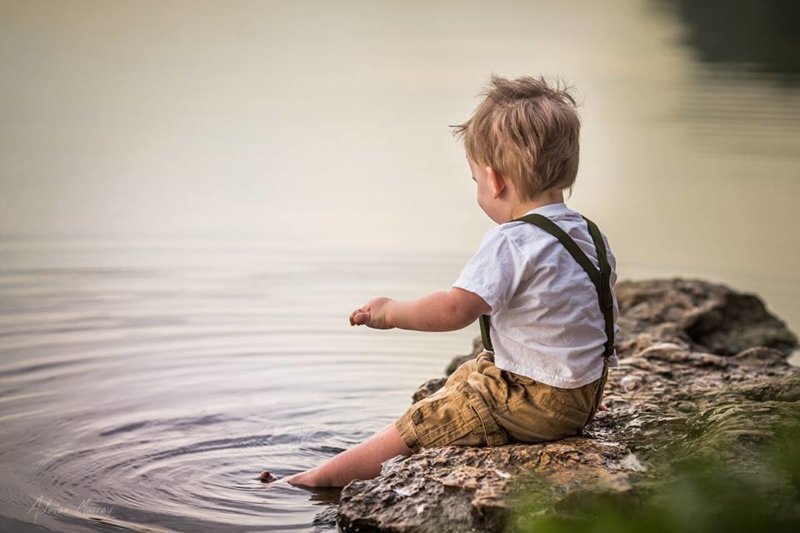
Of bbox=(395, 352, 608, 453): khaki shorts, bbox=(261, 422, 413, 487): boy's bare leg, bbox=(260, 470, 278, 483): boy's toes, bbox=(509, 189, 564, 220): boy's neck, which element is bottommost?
bbox=(260, 470, 278, 483): boy's toes

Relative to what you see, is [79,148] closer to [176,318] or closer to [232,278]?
[232,278]

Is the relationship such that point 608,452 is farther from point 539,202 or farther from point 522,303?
point 539,202

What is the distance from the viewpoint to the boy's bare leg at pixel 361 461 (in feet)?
11.4

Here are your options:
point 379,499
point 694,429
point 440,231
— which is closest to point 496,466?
Answer: point 379,499

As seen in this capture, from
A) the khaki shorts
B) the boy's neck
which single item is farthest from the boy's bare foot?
the boy's neck

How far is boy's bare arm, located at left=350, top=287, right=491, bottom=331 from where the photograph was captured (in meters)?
3.22

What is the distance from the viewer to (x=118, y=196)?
350 inches

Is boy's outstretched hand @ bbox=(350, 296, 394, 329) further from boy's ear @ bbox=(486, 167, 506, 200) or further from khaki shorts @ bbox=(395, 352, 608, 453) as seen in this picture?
boy's ear @ bbox=(486, 167, 506, 200)

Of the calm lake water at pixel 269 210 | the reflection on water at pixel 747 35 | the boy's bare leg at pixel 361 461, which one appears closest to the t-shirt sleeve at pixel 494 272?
the boy's bare leg at pixel 361 461

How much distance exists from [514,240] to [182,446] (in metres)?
1.66

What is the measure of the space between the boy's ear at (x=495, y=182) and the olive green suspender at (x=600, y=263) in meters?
0.12

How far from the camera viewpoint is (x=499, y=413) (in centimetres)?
333

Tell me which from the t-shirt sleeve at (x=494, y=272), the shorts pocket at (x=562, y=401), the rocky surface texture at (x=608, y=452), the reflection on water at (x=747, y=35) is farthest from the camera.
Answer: the reflection on water at (x=747, y=35)

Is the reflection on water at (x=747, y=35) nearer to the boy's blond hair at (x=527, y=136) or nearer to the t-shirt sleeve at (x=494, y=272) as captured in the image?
the boy's blond hair at (x=527, y=136)
